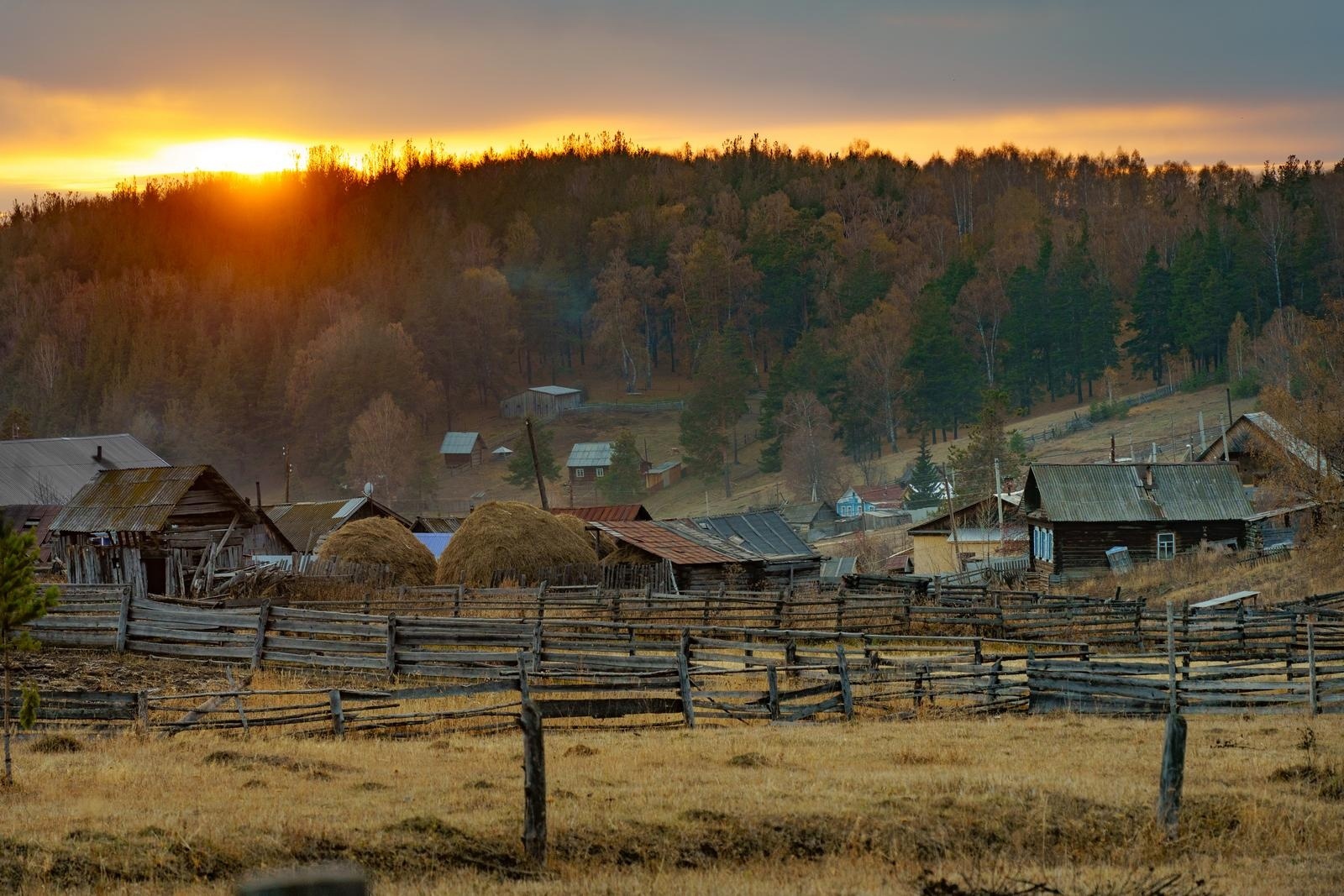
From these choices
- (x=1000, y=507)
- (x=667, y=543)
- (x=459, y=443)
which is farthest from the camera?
(x=459, y=443)

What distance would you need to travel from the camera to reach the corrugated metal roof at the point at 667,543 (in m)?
46.2

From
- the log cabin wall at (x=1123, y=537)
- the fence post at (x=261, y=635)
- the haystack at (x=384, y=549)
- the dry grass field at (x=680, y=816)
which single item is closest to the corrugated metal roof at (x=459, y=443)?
the log cabin wall at (x=1123, y=537)

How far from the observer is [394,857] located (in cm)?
1247

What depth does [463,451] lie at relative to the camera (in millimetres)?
133500

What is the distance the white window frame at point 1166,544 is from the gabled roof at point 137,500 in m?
35.1

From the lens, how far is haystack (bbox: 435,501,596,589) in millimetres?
43125

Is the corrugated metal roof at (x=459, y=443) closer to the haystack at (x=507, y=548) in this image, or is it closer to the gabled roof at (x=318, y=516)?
the gabled roof at (x=318, y=516)

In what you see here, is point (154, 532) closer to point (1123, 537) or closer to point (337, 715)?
point (337, 715)

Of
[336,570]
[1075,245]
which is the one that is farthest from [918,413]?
[336,570]

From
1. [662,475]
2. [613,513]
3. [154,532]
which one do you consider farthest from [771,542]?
[662,475]

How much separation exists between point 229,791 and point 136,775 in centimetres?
130

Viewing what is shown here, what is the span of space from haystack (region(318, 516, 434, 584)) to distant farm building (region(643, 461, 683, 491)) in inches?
2947

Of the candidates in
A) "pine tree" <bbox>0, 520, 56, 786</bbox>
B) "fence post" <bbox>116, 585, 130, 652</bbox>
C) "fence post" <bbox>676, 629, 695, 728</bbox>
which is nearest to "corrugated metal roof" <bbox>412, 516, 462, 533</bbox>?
"fence post" <bbox>116, 585, 130, 652</bbox>

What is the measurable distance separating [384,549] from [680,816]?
31157 millimetres
